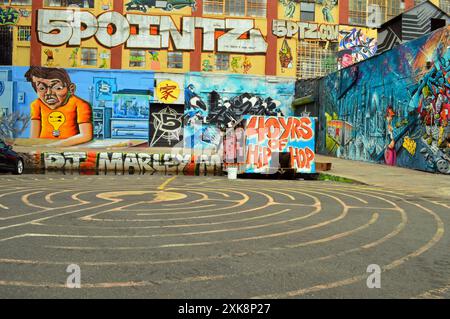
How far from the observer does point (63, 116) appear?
34531mm

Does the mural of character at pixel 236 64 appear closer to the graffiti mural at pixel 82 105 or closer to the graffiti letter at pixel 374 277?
the graffiti mural at pixel 82 105

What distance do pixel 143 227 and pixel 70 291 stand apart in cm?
311

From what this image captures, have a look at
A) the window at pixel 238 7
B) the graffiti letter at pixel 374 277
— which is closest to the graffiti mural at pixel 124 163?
the graffiti letter at pixel 374 277

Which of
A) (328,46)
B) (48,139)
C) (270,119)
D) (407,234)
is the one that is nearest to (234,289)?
(407,234)

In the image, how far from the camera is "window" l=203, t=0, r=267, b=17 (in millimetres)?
37156

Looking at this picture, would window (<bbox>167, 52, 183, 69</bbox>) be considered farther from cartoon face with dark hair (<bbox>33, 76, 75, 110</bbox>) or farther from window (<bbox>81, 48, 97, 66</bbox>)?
cartoon face with dark hair (<bbox>33, 76, 75, 110</bbox>)

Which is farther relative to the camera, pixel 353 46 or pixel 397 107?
pixel 353 46

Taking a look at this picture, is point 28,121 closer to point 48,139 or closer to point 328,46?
point 48,139

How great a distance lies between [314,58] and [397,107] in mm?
17074

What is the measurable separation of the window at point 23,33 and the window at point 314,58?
21844 millimetres

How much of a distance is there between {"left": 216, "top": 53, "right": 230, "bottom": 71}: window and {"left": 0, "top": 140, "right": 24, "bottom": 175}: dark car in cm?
2170

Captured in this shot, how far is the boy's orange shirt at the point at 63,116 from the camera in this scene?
34.3 meters

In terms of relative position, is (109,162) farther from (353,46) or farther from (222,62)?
(353,46)

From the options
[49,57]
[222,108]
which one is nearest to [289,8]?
[222,108]
